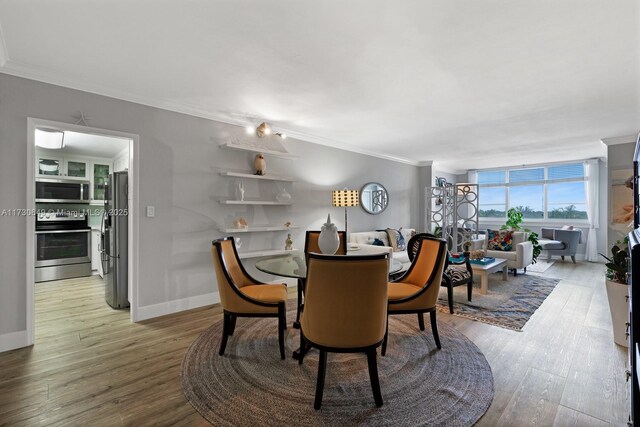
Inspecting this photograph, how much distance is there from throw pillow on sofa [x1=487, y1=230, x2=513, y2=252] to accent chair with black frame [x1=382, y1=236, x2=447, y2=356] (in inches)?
140

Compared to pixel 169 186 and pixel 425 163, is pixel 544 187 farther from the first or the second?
pixel 169 186

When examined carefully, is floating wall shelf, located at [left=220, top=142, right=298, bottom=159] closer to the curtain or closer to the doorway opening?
the doorway opening

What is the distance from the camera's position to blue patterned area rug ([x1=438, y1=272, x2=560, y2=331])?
10.7ft

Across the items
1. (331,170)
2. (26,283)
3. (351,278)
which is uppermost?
(331,170)

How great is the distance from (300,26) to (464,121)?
2.93 metres

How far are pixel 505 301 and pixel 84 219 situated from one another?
681cm

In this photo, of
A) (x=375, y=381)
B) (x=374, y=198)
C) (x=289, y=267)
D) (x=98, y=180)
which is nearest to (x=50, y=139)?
(x=98, y=180)

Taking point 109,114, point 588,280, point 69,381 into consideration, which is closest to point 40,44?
point 109,114

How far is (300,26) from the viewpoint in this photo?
195cm

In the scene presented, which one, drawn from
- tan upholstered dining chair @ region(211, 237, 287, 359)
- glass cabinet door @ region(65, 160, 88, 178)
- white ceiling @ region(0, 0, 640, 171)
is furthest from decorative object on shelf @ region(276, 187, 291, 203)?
glass cabinet door @ region(65, 160, 88, 178)

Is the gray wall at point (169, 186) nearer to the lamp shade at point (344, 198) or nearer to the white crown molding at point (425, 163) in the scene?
the lamp shade at point (344, 198)

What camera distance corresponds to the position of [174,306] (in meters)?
3.46

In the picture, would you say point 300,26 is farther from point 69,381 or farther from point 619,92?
point 619,92

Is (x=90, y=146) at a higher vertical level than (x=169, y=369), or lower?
higher
